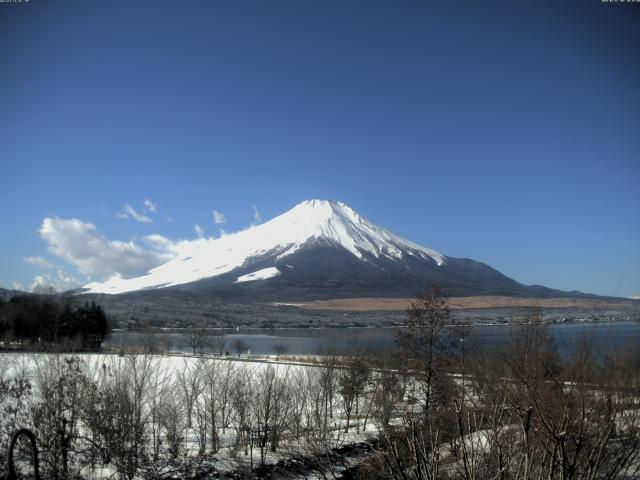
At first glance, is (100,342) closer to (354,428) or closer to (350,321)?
(354,428)

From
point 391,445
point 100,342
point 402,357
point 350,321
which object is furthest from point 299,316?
point 391,445

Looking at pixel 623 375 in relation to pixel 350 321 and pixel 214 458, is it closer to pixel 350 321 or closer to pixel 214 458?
pixel 214 458

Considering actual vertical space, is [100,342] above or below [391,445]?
below

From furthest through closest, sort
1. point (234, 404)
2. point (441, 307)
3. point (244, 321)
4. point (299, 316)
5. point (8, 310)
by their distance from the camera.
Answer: point (299, 316) → point (244, 321) → point (8, 310) → point (441, 307) → point (234, 404)

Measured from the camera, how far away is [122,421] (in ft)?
60.0

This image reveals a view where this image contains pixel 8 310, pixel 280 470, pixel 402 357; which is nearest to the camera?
pixel 280 470

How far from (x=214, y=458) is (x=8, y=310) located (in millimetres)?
56605

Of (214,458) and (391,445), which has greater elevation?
(391,445)

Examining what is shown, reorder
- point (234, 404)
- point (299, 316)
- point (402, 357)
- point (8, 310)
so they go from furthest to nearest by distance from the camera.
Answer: point (299, 316), point (8, 310), point (402, 357), point (234, 404)

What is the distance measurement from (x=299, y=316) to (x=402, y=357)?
13387cm

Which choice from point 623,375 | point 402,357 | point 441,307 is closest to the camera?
point 623,375

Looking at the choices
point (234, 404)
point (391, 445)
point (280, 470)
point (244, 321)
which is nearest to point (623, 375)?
point (391, 445)

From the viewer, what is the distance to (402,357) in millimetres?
29375

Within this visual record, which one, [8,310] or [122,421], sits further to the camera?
[8,310]
